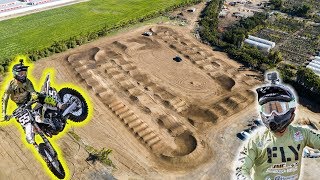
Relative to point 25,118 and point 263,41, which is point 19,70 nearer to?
point 25,118

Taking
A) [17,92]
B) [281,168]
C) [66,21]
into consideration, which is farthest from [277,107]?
[66,21]

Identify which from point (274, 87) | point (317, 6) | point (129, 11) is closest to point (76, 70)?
point (129, 11)

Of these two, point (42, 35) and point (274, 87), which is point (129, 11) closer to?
point (42, 35)

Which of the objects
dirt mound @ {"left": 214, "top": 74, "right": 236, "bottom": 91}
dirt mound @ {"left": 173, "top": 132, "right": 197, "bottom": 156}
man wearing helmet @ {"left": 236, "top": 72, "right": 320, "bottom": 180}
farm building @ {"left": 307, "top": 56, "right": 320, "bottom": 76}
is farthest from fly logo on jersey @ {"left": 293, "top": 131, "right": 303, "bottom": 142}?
farm building @ {"left": 307, "top": 56, "right": 320, "bottom": 76}

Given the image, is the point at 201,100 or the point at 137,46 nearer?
the point at 201,100

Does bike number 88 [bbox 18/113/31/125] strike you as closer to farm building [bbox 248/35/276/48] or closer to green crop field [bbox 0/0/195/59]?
green crop field [bbox 0/0/195/59]
